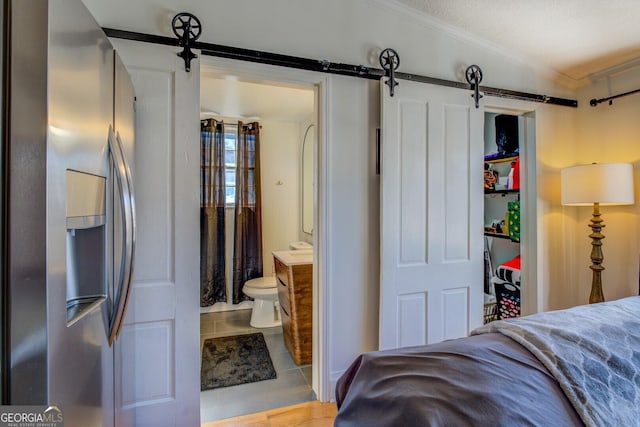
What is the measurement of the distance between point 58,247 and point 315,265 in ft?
4.80

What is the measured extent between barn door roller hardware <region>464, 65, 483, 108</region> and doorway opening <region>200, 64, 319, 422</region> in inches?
45.4

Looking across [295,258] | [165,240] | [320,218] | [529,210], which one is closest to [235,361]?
Answer: [295,258]

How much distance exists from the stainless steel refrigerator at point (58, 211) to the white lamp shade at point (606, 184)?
9.10 feet

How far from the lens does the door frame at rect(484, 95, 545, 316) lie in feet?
7.97

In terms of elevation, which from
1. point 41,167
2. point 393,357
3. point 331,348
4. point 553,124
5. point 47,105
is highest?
point 553,124

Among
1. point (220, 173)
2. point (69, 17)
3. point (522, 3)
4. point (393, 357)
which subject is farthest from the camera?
point (220, 173)

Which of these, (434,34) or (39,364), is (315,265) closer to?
(39,364)

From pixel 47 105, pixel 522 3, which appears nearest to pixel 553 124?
pixel 522 3

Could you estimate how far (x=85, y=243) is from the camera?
0.85m

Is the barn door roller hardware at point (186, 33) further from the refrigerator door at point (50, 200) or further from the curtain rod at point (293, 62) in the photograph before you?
the refrigerator door at point (50, 200)

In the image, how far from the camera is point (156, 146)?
162 cm

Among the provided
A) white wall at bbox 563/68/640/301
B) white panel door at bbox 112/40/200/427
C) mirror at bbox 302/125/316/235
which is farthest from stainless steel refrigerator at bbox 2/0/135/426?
white wall at bbox 563/68/640/301

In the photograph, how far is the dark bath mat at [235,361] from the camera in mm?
2209

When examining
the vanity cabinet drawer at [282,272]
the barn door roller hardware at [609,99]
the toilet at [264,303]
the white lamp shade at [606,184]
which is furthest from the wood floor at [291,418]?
the barn door roller hardware at [609,99]
